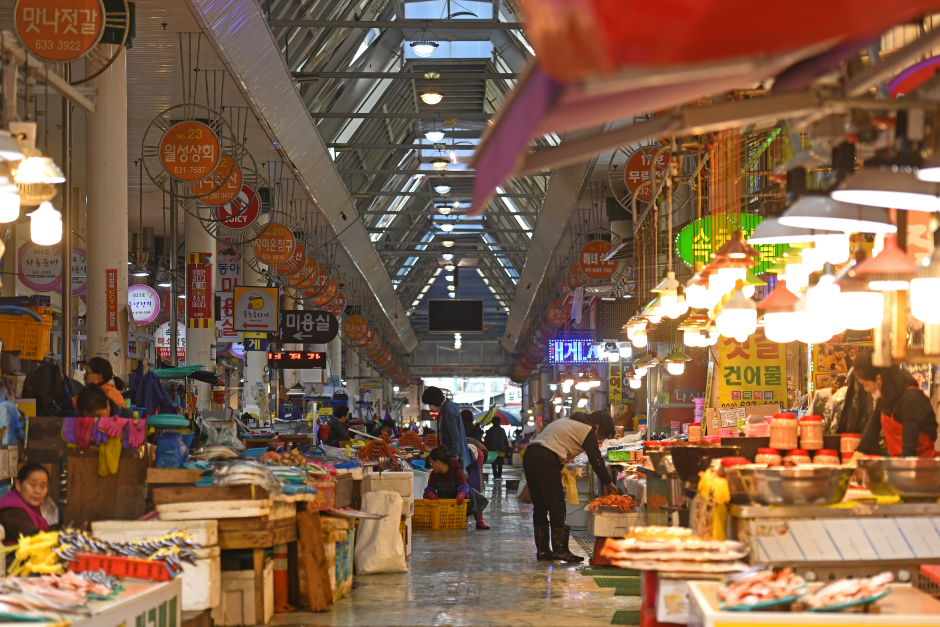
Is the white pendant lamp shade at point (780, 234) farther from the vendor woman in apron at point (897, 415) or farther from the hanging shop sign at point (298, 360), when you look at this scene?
the hanging shop sign at point (298, 360)

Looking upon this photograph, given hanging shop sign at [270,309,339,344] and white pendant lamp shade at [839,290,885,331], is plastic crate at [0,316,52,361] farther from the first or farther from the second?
hanging shop sign at [270,309,339,344]

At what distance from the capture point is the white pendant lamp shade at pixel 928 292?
3.98 m

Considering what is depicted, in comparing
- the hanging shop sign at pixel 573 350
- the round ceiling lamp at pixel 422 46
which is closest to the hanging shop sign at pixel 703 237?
the round ceiling lamp at pixel 422 46

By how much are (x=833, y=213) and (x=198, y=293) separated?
43.7ft

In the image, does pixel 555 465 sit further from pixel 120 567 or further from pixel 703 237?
pixel 120 567

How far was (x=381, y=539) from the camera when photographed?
9164 millimetres

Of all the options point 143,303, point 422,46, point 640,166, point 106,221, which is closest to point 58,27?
point 106,221

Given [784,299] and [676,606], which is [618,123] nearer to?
[784,299]

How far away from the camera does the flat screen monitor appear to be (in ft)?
121

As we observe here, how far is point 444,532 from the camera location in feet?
42.4

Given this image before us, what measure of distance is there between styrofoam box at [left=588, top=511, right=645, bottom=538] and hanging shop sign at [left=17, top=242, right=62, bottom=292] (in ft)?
27.8

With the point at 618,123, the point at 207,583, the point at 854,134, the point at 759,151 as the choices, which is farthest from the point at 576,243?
the point at 854,134

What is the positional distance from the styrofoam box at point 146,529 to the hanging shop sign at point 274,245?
996cm

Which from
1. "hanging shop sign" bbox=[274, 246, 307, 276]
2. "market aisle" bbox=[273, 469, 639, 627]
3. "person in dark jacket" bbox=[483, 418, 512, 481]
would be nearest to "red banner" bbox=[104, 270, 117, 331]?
"market aisle" bbox=[273, 469, 639, 627]
